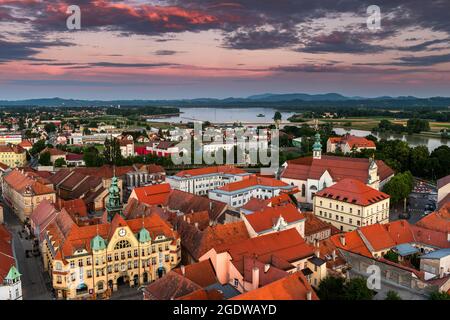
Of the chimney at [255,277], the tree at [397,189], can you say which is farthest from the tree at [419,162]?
the chimney at [255,277]

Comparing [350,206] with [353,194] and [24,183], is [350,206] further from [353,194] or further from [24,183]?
[24,183]

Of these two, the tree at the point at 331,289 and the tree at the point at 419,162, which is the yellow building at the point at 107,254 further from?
the tree at the point at 419,162

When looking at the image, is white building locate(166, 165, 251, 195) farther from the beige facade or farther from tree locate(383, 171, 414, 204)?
tree locate(383, 171, 414, 204)

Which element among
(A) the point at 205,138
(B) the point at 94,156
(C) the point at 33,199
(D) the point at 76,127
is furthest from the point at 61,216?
(D) the point at 76,127

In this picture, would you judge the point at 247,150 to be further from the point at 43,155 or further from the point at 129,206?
the point at 129,206

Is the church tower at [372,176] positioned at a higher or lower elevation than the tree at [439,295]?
higher

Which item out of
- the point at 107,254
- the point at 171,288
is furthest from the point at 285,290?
the point at 107,254

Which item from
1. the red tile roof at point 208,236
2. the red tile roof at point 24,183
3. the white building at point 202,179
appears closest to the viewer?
the red tile roof at point 208,236
